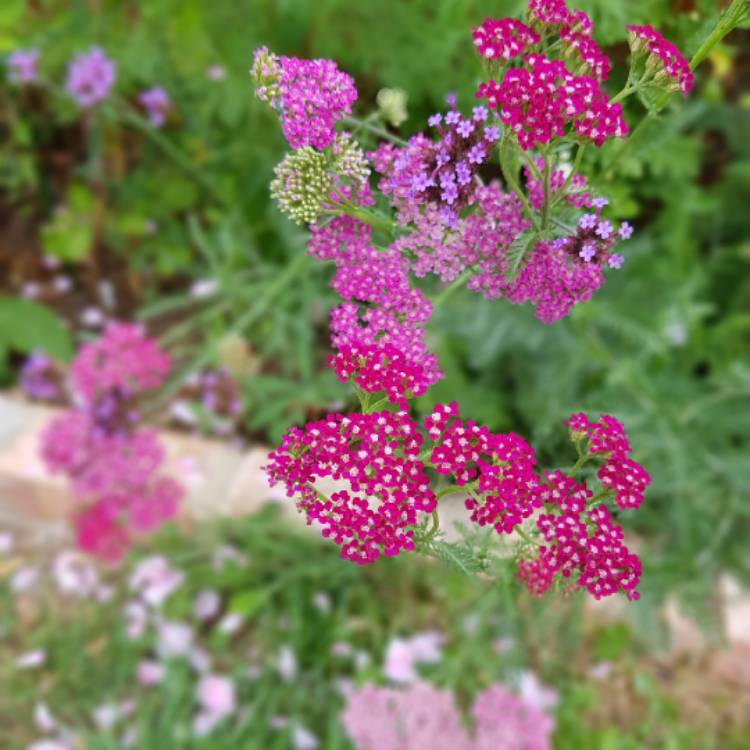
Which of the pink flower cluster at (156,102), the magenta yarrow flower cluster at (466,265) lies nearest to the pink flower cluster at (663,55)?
the magenta yarrow flower cluster at (466,265)

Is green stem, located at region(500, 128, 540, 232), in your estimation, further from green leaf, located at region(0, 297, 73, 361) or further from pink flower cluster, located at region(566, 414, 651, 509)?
green leaf, located at region(0, 297, 73, 361)

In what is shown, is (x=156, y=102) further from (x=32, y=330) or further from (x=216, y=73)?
(x=32, y=330)

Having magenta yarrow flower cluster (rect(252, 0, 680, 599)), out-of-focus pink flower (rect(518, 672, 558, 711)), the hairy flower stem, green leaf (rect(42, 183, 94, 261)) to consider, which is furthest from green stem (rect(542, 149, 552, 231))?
green leaf (rect(42, 183, 94, 261))

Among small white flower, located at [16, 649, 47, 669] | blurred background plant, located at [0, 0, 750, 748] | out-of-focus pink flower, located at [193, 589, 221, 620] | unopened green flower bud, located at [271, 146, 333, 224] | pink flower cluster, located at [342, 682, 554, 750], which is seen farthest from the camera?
out-of-focus pink flower, located at [193, 589, 221, 620]

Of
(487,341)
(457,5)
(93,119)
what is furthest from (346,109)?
(93,119)

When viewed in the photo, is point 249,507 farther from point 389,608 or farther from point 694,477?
point 694,477

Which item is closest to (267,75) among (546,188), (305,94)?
(305,94)
